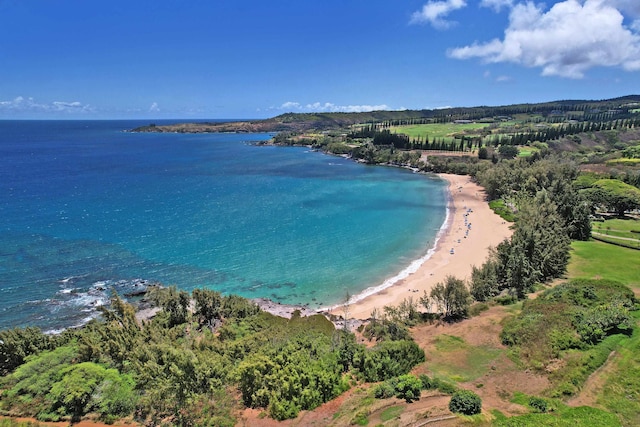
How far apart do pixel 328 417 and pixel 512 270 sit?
31.5m

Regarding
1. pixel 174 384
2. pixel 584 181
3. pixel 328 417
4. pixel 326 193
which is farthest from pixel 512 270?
pixel 326 193

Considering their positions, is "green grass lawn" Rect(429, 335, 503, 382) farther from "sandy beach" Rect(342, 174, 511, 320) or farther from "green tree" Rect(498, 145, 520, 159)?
"green tree" Rect(498, 145, 520, 159)

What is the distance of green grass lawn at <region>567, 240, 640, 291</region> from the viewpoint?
4488cm

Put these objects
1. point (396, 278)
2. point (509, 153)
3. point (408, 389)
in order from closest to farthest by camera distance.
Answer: point (408, 389) → point (396, 278) → point (509, 153)

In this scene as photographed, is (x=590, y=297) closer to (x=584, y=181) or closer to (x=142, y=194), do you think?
(x=584, y=181)

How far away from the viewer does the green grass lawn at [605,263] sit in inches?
1767

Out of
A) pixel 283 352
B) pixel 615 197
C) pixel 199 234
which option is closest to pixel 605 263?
pixel 615 197

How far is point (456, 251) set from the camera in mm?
65000

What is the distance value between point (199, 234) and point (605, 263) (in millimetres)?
65008

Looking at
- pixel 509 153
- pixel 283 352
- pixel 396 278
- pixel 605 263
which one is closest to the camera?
pixel 283 352

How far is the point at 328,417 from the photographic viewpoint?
910 inches

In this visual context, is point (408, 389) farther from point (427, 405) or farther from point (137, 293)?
point (137, 293)

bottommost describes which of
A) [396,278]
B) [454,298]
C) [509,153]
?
[396,278]

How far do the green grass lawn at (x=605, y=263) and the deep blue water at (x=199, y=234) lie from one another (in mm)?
22274
